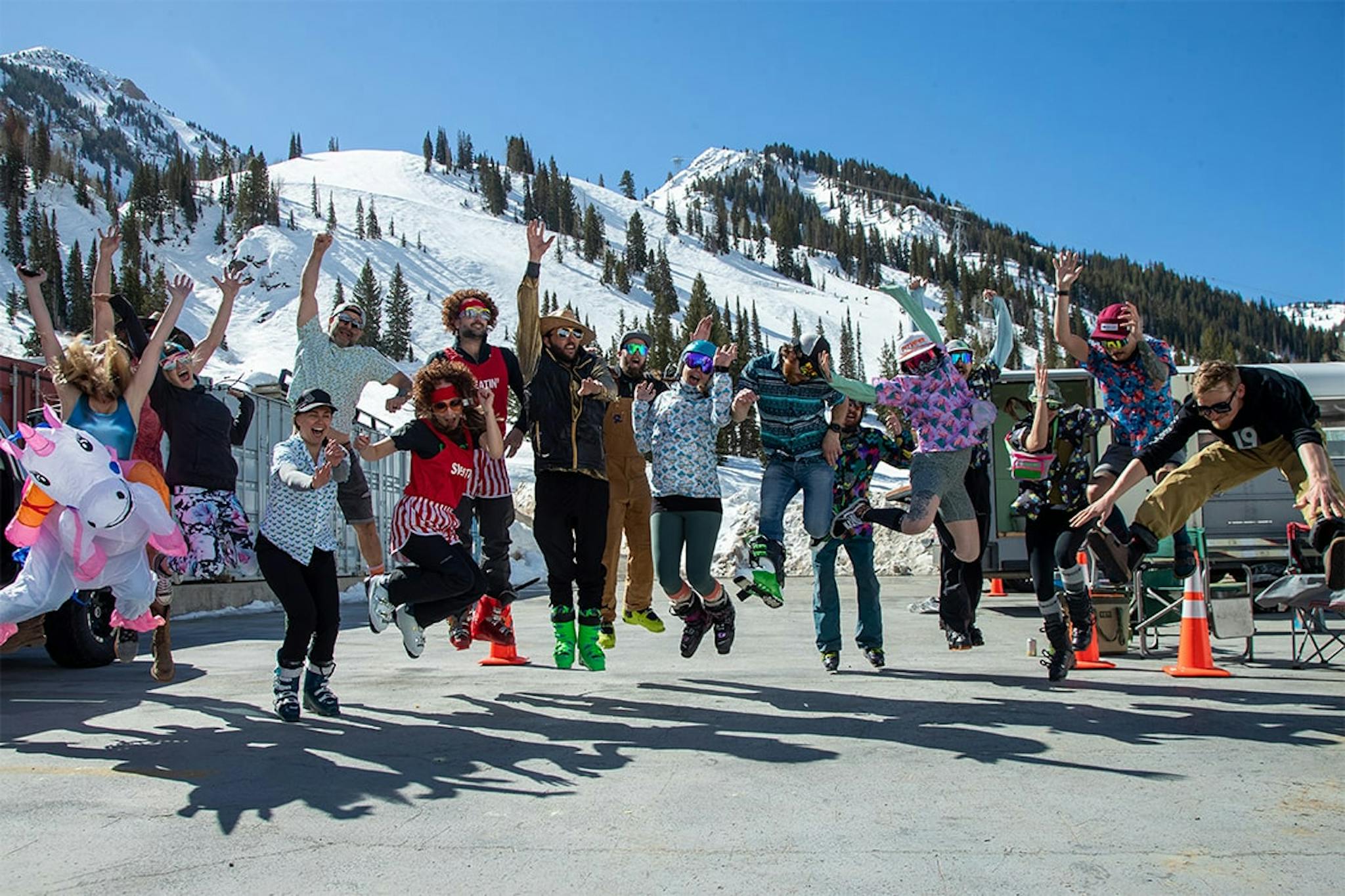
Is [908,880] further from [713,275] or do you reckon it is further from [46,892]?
[713,275]

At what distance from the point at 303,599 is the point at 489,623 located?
189cm

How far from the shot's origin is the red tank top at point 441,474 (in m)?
6.01

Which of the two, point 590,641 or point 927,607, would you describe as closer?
point 590,641

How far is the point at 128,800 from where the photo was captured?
4.02 m

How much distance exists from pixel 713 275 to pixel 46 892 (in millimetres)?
172415

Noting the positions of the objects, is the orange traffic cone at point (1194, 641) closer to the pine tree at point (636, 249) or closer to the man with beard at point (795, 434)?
the man with beard at point (795, 434)

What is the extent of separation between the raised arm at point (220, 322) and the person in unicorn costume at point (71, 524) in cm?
131

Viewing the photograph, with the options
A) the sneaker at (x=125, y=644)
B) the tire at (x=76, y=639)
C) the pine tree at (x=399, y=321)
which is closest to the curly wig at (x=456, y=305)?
the sneaker at (x=125, y=644)

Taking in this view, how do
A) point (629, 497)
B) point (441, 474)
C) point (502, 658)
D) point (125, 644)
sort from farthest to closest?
point (502, 658) → point (629, 497) → point (125, 644) → point (441, 474)

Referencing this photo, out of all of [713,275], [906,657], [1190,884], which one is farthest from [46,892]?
[713,275]

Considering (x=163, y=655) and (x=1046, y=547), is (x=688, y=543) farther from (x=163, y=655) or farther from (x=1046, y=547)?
(x=163, y=655)

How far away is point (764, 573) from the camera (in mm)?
6805

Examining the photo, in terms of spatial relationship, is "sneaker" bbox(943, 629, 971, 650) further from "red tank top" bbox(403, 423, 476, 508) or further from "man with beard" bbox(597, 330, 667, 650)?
"red tank top" bbox(403, 423, 476, 508)

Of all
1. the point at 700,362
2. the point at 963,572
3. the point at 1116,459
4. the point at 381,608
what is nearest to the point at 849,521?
the point at 963,572
